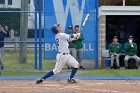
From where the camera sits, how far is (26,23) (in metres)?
21.8

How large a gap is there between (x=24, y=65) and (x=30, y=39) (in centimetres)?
138

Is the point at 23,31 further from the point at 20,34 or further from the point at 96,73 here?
the point at 96,73

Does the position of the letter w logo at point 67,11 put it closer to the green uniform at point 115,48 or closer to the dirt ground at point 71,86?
the green uniform at point 115,48

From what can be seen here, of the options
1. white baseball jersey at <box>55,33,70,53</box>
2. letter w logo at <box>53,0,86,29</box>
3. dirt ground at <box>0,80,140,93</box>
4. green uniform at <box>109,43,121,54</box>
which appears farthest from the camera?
letter w logo at <box>53,0,86,29</box>

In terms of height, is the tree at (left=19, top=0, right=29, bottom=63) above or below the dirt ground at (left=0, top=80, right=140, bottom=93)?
above

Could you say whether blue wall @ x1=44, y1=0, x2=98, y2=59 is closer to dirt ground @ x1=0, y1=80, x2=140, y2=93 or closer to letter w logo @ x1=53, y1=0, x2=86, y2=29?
letter w logo @ x1=53, y1=0, x2=86, y2=29

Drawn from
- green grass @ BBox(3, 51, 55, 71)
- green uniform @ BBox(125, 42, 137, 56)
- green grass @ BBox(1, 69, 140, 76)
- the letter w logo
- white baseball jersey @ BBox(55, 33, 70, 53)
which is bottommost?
green grass @ BBox(1, 69, 140, 76)

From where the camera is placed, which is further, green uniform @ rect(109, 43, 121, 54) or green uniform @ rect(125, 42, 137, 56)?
green uniform @ rect(109, 43, 121, 54)

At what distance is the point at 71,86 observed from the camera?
14453 mm

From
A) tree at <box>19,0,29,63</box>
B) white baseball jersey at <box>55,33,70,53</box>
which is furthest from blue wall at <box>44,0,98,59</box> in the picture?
white baseball jersey at <box>55,33,70,53</box>

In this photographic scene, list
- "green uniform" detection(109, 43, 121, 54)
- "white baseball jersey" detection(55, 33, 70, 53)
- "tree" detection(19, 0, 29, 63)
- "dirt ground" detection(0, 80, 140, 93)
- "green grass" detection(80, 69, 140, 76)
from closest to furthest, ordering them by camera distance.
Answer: "dirt ground" detection(0, 80, 140, 93) → "white baseball jersey" detection(55, 33, 70, 53) → "green grass" detection(80, 69, 140, 76) → "green uniform" detection(109, 43, 121, 54) → "tree" detection(19, 0, 29, 63)

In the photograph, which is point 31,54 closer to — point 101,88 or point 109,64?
point 109,64

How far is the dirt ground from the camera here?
13.4 metres

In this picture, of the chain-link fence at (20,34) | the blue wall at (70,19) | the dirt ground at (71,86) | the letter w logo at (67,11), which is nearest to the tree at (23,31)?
the chain-link fence at (20,34)
